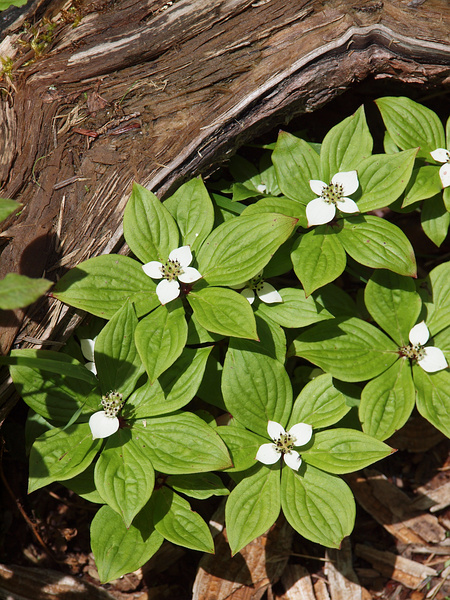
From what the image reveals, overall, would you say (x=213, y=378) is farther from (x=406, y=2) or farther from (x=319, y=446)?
(x=406, y=2)

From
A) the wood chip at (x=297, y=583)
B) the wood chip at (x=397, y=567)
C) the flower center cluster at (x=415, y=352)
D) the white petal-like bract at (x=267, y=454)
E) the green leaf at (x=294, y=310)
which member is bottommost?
the wood chip at (x=397, y=567)

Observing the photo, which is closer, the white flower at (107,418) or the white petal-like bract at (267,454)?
the white flower at (107,418)

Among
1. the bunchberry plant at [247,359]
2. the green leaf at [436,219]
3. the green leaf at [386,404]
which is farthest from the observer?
the green leaf at [436,219]

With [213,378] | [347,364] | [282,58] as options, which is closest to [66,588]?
[213,378]

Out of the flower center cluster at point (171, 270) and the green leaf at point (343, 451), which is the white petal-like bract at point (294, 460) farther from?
the flower center cluster at point (171, 270)

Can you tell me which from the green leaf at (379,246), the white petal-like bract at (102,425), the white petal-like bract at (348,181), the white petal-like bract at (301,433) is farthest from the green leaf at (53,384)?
the white petal-like bract at (348,181)

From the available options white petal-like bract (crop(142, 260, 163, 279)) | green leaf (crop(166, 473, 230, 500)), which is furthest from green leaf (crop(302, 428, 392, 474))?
white petal-like bract (crop(142, 260, 163, 279))

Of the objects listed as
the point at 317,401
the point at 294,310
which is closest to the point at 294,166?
the point at 294,310
